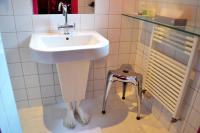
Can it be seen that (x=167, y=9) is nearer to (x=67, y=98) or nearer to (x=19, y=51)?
(x=67, y=98)

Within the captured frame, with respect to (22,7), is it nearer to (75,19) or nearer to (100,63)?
(75,19)

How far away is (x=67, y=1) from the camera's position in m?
1.51

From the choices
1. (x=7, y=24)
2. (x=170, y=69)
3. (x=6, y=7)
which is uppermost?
(x=6, y=7)

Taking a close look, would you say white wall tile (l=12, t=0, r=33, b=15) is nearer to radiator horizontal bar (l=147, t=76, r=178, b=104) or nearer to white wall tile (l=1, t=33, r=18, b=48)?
white wall tile (l=1, t=33, r=18, b=48)

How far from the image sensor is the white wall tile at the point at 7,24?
1421 millimetres

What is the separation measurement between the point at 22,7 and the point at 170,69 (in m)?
1.27

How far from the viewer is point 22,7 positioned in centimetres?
142

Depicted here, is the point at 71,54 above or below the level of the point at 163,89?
above

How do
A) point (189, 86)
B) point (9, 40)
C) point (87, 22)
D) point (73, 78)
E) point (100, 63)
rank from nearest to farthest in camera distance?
point (189, 86), point (73, 78), point (9, 40), point (87, 22), point (100, 63)

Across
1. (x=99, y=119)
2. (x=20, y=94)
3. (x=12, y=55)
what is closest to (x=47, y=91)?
(x=20, y=94)

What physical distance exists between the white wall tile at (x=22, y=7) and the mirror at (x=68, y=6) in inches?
1.5

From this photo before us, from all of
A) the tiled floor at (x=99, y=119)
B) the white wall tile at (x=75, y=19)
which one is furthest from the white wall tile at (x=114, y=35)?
the tiled floor at (x=99, y=119)

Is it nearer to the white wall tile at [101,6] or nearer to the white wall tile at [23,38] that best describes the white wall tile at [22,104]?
the white wall tile at [23,38]

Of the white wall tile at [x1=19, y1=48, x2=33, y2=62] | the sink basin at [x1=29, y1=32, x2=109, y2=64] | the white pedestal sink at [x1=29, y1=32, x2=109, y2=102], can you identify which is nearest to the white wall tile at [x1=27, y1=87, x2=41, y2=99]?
the white wall tile at [x1=19, y1=48, x2=33, y2=62]
